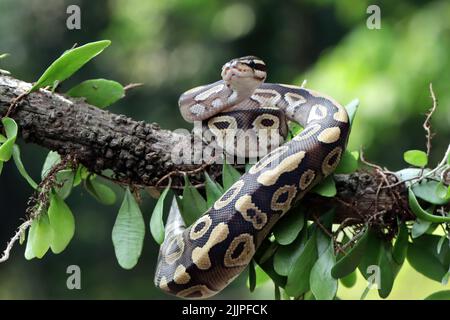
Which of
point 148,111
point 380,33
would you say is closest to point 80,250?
point 148,111

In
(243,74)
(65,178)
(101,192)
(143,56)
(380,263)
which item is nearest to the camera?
(380,263)

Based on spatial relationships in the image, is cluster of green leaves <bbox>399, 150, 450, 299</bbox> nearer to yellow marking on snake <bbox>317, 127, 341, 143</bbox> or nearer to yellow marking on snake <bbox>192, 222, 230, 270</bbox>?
yellow marking on snake <bbox>317, 127, 341, 143</bbox>

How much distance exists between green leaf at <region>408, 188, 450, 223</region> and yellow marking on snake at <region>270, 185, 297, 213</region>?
1.54ft

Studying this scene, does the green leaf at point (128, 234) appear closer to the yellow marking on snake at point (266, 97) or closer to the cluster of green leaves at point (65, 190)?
the cluster of green leaves at point (65, 190)

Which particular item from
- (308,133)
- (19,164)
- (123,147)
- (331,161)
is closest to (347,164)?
(331,161)

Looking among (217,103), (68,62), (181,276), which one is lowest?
(181,276)

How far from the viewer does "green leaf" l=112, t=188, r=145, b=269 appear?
2535mm

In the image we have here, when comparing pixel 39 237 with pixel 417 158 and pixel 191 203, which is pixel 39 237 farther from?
pixel 417 158

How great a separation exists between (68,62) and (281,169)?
906mm

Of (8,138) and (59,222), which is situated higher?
(8,138)

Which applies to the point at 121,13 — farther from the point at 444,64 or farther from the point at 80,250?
the point at 444,64

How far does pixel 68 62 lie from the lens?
2.67m
